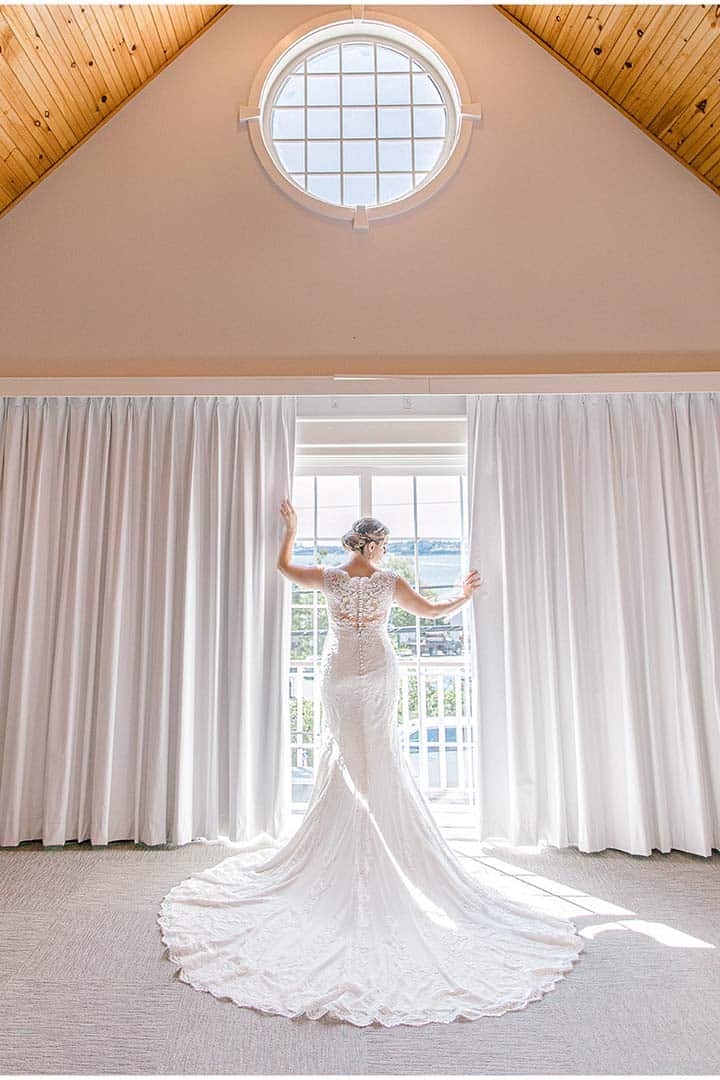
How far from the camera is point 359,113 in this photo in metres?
3.87

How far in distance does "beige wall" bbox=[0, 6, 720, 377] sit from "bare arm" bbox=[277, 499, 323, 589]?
0.82m

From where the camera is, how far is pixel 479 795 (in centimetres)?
348

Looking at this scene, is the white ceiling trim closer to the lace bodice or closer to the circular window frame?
the circular window frame

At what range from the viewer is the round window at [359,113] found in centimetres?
382

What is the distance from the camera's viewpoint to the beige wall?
3586mm

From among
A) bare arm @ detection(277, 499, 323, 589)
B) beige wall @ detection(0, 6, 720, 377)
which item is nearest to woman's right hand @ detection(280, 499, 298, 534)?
bare arm @ detection(277, 499, 323, 589)

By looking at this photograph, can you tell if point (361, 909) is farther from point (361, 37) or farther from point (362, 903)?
point (361, 37)

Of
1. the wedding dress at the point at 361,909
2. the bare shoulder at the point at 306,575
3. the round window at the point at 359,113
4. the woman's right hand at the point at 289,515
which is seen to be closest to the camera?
the wedding dress at the point at 361,909

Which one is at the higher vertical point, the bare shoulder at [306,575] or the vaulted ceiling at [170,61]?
the vaulted ceiling at [170,61]

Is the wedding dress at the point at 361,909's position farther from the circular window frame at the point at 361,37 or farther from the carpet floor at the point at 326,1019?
the circular window frame at the point at 361,37

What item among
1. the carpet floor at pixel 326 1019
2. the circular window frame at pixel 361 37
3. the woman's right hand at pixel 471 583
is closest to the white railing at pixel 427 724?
the woman's right hand at pixel 471 583

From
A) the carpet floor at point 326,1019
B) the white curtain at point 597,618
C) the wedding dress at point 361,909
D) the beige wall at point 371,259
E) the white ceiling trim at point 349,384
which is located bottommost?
the carpet floor at point 326,1019

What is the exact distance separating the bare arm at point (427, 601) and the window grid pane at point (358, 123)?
2.33 m

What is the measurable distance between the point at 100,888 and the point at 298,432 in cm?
255
